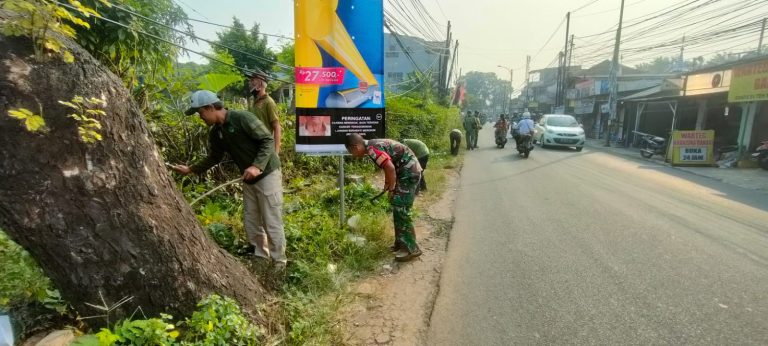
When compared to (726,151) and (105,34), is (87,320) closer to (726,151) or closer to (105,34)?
(105,34)

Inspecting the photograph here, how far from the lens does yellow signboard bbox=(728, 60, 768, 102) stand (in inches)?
464

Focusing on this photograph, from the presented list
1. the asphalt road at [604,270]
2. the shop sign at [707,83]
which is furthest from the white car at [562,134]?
the asphalt road at [604,270]

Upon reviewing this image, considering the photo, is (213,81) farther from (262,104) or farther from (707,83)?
(707,83)

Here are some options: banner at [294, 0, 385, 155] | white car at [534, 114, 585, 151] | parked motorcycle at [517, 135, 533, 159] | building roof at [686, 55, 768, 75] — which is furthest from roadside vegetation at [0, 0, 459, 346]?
building roof at [686, 55, 768, 75]

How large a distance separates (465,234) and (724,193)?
648 cm

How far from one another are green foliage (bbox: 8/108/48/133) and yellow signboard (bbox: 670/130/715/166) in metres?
15.1

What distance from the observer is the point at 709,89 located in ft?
48.7

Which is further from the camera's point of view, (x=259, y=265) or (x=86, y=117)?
(x=259, y=265)

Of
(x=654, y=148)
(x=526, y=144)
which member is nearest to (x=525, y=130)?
(x=526, y=144)

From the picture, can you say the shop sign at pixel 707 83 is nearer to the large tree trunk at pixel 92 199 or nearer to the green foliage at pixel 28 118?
the large tree trunk at pixel 92 199

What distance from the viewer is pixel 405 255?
13.6 ft

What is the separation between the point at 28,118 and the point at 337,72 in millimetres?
3012

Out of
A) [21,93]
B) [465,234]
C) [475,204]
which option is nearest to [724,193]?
[475,204]

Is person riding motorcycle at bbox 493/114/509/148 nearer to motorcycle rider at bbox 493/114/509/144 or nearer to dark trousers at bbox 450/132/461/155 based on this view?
motorcycle rider at bbox 493/114/509/144
